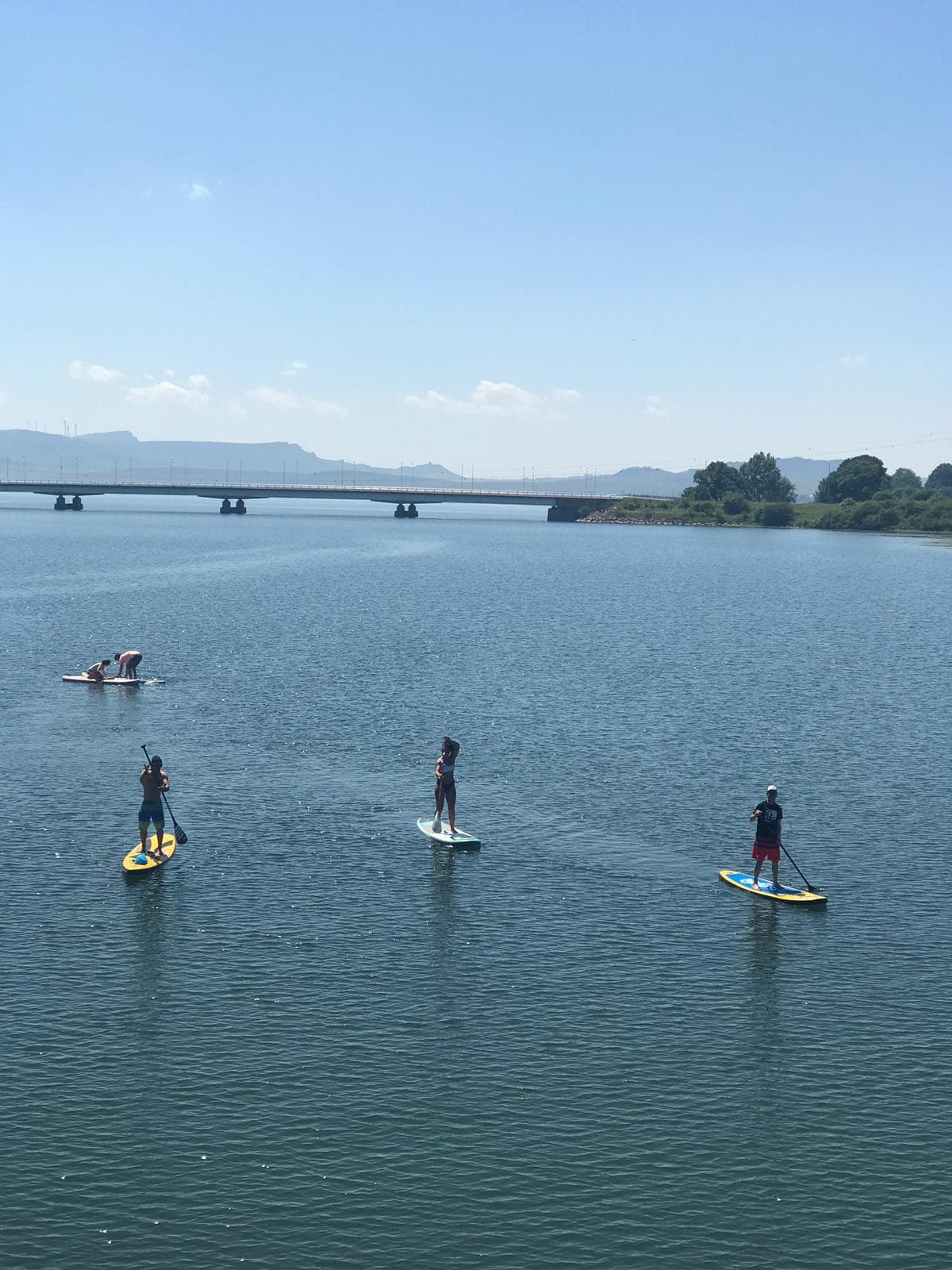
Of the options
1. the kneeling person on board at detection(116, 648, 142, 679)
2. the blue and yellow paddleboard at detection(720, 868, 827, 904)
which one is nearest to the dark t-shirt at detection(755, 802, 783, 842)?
the blue and yellow paddleboard at detection(720, 868, 827, 904)

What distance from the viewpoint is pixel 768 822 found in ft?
129

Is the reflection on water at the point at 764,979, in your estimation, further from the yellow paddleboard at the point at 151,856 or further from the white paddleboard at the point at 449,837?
the yellow paddleboard at the point at 151,856

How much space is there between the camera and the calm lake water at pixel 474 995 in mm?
23234

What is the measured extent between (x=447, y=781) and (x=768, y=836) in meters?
11.2

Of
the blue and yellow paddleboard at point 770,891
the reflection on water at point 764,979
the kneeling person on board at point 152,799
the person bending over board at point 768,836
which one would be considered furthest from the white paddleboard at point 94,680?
the reflection on water at point 764,979

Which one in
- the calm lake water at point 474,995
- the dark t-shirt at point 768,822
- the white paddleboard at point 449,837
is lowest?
the calm lake water at point 474,995

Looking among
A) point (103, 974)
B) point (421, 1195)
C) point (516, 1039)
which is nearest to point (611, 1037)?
point (516, 1039)

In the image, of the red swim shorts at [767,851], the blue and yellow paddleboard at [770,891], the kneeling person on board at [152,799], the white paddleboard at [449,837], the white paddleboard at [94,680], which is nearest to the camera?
the blue and yellow paddleboard at [770,891]

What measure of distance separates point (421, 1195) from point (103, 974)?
40.7ft

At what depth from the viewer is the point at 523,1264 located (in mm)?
21875

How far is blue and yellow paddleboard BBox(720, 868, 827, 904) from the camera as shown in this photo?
128 ft

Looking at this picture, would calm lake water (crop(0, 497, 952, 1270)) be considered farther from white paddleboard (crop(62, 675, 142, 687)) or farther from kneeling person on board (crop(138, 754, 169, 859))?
white paddleboard (crop(62, 675, 142, 687))

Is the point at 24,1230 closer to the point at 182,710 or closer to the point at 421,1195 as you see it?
the point at 421,1195

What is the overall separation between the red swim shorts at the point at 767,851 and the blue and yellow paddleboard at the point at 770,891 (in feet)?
2.87
